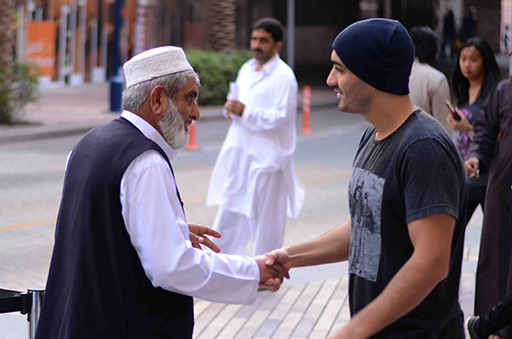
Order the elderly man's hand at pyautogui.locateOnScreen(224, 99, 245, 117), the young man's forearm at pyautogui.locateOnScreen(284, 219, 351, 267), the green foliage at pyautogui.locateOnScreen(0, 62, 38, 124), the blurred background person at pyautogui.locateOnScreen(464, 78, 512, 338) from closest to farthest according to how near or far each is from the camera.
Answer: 1. the young man's forearm at pyautogui.locateOnScreen(284, 219, 351, 267)
2. the blurred background person at pyautogui.locateOnScreen(464, 78, 512, 338)
3. the elderly man's hand at pyautogui.locateOnScreen(224, 99, 245, 117)
4. the green foliage at pyautogui.locateOnScreen(0, 62, 38, 124)

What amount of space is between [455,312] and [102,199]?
3.98 ft

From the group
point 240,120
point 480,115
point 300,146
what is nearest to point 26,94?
point 300,146

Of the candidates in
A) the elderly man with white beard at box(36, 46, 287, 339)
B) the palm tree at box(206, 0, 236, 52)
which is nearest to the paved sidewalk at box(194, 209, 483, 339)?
the elderly man with white beard at box(36, 46, 287, 339)

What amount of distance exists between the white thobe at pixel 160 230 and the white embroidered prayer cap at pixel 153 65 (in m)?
0.32

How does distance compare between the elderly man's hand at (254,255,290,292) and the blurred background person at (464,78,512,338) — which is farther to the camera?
the blurred background person at (464,78,512,338)

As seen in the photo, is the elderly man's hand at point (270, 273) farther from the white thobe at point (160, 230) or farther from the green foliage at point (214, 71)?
the green foliage at point (214, 71)

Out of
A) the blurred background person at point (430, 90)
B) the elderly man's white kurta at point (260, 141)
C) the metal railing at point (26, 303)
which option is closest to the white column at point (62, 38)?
the elderly man's white kurta at point (260, 141)

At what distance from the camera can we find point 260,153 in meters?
7.91

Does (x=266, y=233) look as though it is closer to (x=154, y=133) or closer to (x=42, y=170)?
(x=154, y=133)

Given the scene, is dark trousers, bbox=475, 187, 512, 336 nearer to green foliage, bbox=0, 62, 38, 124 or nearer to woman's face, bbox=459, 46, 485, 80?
woman's face, bbox=459, 46, 485, 80

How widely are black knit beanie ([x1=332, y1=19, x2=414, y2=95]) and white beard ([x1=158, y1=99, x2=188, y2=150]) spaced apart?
25.3 inches

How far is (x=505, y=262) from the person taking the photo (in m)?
6.25

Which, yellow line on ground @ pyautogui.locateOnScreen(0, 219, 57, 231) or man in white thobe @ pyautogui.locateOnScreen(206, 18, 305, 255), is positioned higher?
man in white thobe @ pyautogui.locateOnScreen(206, 18, 305, 255)

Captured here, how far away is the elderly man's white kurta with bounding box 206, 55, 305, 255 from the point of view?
7.86 m
